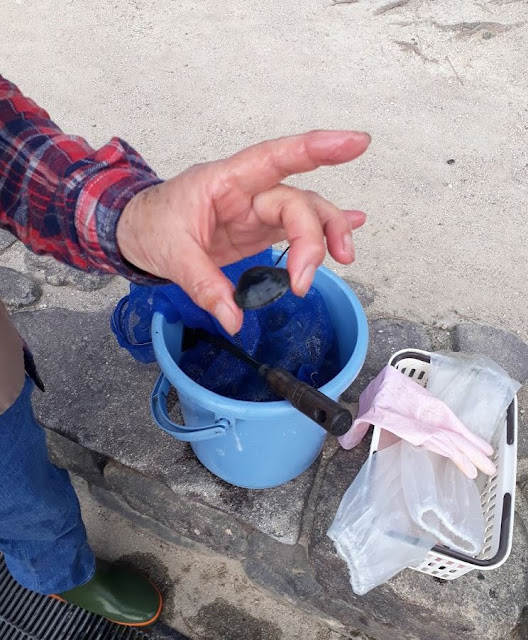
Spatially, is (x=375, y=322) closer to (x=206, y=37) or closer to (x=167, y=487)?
(x=167, y=487)

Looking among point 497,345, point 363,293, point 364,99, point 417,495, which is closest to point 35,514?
point 417,495

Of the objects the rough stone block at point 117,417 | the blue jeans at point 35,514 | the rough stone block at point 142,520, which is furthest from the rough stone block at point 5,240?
the blue jeans at point 35,514

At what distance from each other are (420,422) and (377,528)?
26cm

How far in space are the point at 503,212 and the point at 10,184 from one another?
6.09 feet

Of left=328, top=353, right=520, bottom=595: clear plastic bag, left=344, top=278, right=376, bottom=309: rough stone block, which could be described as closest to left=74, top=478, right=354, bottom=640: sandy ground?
left=328, top=353, right=520, bottom=595: clear plastic bag

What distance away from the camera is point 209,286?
2.69ft

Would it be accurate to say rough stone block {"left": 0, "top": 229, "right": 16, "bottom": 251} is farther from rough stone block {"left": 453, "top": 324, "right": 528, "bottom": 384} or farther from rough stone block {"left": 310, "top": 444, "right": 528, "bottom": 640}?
rough stone block {"left": 453, "top": 324, "right": 528, "bottom": 384}

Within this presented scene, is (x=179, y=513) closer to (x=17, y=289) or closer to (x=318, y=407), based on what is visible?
(x=318, y=407)

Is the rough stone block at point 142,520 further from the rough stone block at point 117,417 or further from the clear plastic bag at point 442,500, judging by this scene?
the clear plastic bag at point 442,500

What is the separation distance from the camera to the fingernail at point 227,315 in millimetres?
797

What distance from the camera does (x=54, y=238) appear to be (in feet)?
3.52

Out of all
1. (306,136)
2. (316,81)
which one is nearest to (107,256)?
(306,136)

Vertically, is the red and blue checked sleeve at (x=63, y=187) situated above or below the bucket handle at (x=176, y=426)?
above

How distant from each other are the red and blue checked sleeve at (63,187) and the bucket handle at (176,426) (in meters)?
0.32
